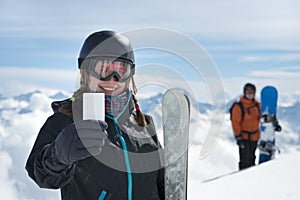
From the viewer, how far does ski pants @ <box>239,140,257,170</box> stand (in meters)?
7.21

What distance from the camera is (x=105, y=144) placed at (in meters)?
1.65

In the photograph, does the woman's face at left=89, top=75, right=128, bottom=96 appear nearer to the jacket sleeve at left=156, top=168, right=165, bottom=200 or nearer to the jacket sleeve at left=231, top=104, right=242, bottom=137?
→ the jacket sleeve at left=156, top=168, right=165, bottom=200

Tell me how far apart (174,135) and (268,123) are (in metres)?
6.11

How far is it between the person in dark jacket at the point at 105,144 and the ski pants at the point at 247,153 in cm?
557

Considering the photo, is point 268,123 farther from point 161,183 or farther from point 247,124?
point 161,183

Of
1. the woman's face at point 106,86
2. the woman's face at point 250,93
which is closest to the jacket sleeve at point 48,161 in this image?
the woman's face at point 106,86

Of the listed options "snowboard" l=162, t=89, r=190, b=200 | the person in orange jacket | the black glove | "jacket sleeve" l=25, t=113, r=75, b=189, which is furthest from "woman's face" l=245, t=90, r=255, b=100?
the black glove

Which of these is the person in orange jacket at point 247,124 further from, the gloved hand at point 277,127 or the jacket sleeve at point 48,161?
the jacket sleeve at point 48,161

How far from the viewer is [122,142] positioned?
1.70 meters

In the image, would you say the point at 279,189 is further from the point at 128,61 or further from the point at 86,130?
the point at 86,130

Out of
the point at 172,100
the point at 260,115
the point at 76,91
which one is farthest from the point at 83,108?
the point at 260,115

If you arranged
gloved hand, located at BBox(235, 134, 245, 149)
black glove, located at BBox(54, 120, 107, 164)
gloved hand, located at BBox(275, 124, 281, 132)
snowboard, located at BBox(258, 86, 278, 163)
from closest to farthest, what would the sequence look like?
1. black glove, located at BBox(54, 120, 107, 164)
2. gloved hand, located at BBox(235, 134, 245, 149)
3. snowboard, located at BBox(258, 86, 278, 163)
4. gloved hand, located at BBox(275, 124, 281, 132)

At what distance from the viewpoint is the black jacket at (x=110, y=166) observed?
4.91ft

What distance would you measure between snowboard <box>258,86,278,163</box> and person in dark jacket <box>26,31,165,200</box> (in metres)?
6.10
